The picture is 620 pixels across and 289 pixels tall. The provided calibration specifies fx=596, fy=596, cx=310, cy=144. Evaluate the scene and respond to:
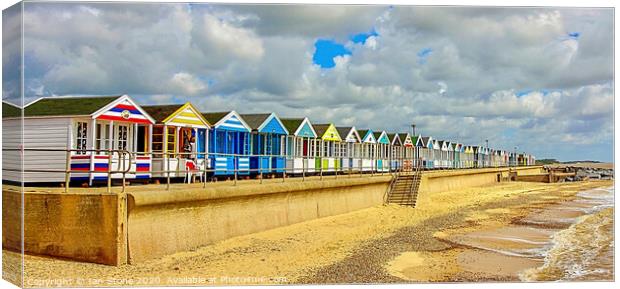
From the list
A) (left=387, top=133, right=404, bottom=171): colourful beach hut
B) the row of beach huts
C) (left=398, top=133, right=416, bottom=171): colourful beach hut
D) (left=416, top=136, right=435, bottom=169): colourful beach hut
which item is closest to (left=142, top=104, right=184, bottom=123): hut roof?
the row of beach huts

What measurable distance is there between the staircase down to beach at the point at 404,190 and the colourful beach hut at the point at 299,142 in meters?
4.41

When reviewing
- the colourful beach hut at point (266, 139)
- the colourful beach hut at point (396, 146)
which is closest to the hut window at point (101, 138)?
the colourful beach hut at point (266, 139)

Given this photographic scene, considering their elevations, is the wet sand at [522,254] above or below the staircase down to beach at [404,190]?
below

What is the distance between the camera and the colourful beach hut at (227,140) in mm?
23069

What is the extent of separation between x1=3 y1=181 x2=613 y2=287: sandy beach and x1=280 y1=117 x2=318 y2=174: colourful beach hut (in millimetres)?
4553

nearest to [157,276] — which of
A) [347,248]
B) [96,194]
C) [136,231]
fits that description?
[136,231]

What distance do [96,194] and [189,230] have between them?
9.68ft

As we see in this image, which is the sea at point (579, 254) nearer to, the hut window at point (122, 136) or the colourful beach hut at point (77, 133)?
the colourful beach hut at point (77, 133)

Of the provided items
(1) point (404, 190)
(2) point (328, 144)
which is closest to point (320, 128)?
(2) point (328, 144)

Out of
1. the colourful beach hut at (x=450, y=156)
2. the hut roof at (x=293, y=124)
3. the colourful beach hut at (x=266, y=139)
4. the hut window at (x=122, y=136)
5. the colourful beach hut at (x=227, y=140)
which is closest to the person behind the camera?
the hut window at (x=122, y=136)

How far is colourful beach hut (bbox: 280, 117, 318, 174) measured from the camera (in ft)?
96.0

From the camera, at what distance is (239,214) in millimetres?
17188

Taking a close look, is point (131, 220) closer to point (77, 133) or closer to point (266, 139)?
point (77, 133)

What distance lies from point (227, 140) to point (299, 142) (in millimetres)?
6749
